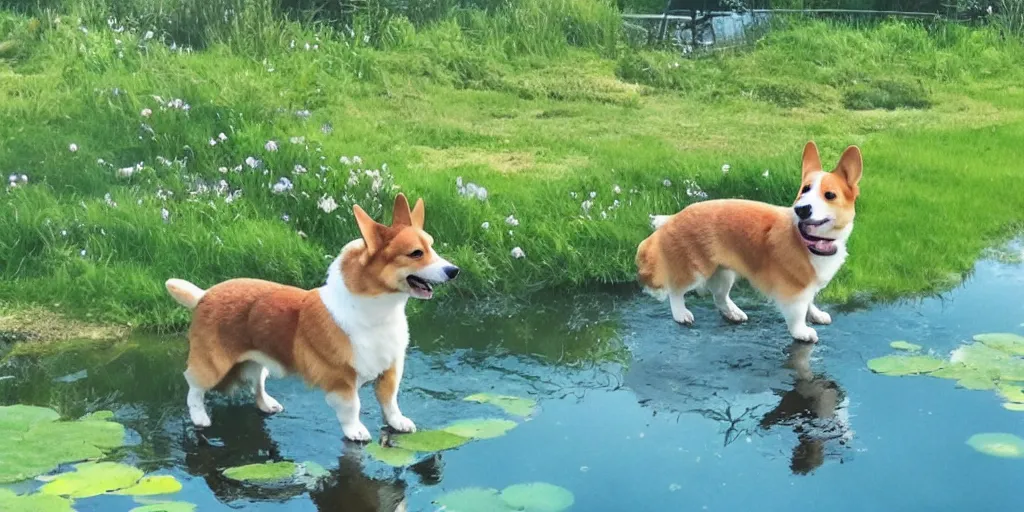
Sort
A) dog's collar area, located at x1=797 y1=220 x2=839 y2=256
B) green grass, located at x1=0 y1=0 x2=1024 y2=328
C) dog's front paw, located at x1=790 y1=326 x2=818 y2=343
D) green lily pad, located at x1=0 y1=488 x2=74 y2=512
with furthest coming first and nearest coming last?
green grass, located at x1=0 y1=0 x2=1024 y2=328
dog's front paw, located at x1=790 y1=326 x2=818 y2=343
dog's collar area, located at x1=797 y1=220 x2=839 y2=256
green lily pad, located at x1=0 y1=488 x2=74 y2=512

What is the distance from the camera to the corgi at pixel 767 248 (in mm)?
4863

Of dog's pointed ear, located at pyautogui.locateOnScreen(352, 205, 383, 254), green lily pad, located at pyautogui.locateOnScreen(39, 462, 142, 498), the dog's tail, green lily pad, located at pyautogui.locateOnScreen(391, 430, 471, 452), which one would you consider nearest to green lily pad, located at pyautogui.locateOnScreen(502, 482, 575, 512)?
green lily pad, located at pyautogui.locateOnScreen(391, 430, 471, 452)

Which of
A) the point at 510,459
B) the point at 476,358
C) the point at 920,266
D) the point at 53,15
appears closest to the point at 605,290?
the point at 476,358

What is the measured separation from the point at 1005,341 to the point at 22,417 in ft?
14.0

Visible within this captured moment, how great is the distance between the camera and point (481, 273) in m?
6.11

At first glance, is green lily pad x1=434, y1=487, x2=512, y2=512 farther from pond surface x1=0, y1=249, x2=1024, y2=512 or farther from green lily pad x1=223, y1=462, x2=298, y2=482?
green lily pad x1=223, y1=462, x2=298, y2=482

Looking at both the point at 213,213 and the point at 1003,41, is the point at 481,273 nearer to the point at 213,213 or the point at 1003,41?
the point at 213,213

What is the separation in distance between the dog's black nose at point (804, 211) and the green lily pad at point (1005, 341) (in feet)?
3.57

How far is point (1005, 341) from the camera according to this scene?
5.05 meters

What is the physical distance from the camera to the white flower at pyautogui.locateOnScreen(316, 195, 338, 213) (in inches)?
251

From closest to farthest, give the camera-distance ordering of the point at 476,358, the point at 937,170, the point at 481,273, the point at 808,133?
1. the point at 476,358
2. the point at 481,273
3. the point at 937,170
4. the point at 808,133

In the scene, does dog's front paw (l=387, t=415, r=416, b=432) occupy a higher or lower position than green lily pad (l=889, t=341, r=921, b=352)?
higher

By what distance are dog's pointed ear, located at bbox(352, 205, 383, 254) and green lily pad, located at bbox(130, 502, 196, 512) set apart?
1.07 m

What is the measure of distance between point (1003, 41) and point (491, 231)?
26.0ft
